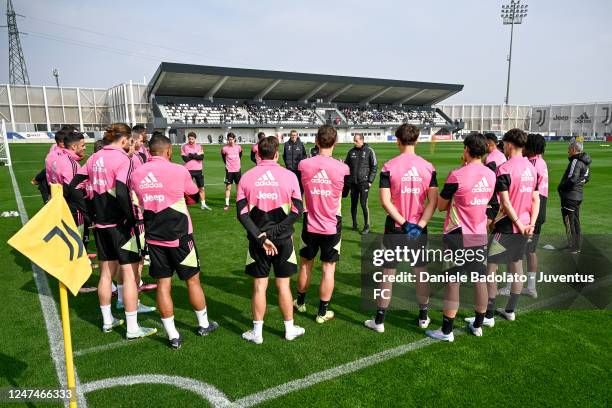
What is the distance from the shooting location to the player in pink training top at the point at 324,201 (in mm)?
4145

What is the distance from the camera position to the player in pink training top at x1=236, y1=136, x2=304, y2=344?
3.75 m

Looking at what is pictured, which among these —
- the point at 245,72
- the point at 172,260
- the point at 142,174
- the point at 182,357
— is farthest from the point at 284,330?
the point at 245,72

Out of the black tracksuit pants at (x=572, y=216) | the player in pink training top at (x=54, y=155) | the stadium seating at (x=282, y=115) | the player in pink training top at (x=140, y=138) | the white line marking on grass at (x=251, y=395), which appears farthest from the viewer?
the stadium seating at (x=282, y=115)

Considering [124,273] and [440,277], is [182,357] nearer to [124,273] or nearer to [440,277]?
[124,273]

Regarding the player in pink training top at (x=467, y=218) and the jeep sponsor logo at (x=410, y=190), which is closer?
the player in pink training top at (x=467, y=218)

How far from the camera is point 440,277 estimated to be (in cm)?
569

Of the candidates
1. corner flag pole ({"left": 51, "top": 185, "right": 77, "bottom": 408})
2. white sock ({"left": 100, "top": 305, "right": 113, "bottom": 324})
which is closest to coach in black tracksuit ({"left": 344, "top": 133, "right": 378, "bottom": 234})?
white sock ({"left": 100, "top": 305, "right": 113, "bottom": 324})

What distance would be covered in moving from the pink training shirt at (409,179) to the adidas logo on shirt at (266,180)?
1.11 meters

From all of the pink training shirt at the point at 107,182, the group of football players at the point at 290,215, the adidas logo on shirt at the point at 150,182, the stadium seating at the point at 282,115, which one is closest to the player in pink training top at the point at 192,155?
the group of football players at the point at 290,215

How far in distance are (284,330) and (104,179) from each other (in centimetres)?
253

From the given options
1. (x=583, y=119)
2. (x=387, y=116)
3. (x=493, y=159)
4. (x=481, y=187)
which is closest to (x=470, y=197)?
(x=481, y=187)

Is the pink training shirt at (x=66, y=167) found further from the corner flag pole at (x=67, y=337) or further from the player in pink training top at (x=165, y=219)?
the corner flag pole at (x=67, y=337)

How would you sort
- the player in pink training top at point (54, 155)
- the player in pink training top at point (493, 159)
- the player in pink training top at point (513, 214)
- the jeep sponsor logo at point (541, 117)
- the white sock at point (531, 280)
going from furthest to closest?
the jeep sponsor logo at point (541, 117) < the player in pink training top at point (493, 159) < the player in pink training top at point (54, 155) < the white sock at point (531, 280) < the player in pink training top at point (513, 214)

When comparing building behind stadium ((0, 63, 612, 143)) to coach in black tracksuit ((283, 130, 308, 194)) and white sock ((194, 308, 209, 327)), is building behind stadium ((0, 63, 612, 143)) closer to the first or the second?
coach in black tracksuit ((283, 130, 308, 194))
